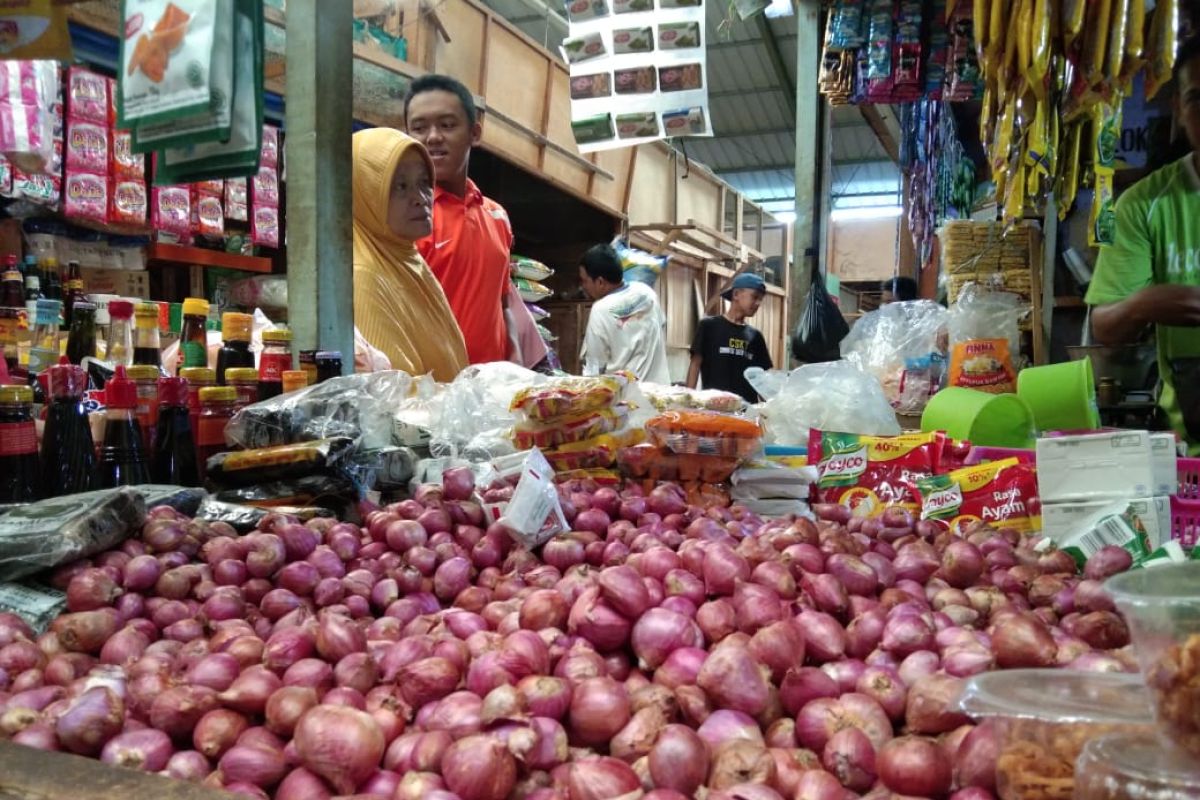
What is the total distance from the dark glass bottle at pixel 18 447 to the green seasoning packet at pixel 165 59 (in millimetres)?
746

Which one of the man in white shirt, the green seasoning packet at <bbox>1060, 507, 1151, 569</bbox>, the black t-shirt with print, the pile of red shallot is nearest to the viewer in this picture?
the pile of red shallot

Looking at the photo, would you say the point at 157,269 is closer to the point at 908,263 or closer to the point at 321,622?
the point at 321,622

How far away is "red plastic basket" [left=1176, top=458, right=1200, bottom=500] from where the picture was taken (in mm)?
2055

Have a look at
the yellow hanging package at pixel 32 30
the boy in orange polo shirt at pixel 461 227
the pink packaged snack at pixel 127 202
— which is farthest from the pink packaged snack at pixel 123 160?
the yellow hanging package at pixel 32 30

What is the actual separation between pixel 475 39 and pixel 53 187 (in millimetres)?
2895

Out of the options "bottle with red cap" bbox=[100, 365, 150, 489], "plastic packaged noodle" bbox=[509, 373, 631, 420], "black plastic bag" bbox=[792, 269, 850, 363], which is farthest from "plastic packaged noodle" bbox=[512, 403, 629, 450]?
"black plastic bag" bbox=[792, 269, 850, 363]

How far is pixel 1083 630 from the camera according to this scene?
3.58ft

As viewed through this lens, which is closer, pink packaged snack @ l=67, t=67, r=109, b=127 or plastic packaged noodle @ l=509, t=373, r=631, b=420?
plastic packaged noodle @ l=509, t=373, r=631, b=420

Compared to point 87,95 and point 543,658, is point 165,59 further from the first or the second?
point 87,95

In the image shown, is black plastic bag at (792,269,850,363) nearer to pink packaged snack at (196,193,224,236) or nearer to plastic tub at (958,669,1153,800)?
pink packaged snack at (196,193,224,236)

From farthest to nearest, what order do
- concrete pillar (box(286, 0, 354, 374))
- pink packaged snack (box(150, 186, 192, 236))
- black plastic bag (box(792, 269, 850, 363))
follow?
black plastic bag (box(792, 269, 850, 363)) → pink packaged snack (box(150, 186, 192, 236)) → concrete pillar (box(286, 0, 354, 374))

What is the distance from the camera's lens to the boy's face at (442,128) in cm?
347

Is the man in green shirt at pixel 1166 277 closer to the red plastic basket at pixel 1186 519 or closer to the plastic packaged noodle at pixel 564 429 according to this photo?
the red plastic basket at pixel 1186 519

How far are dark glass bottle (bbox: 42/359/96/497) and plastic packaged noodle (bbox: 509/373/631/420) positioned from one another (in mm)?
985
